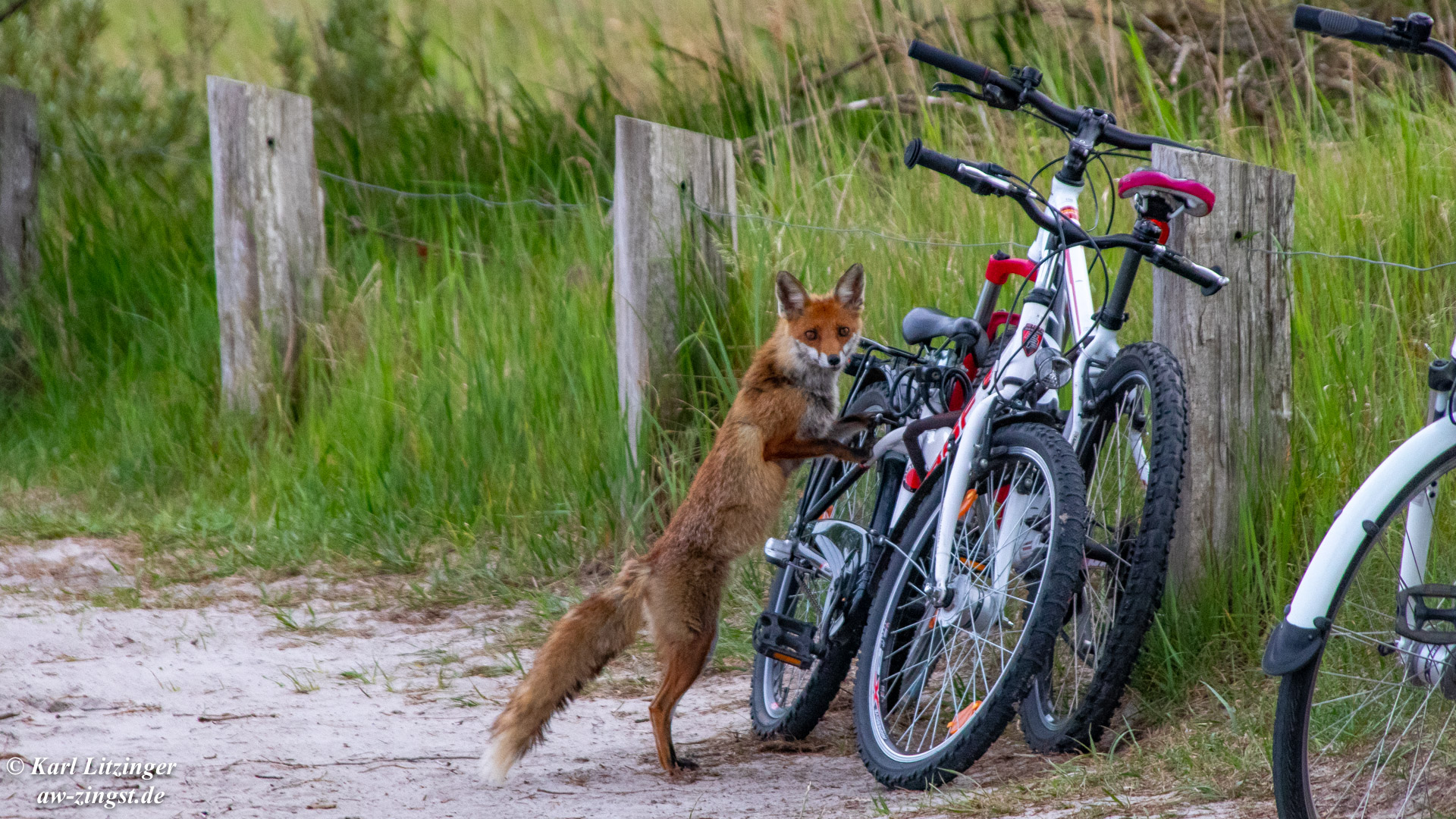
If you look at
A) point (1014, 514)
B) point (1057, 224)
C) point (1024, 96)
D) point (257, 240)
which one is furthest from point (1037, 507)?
point (257, 240)

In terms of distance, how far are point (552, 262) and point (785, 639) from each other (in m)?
3.36

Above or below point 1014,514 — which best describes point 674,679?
below

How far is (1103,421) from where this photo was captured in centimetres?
346

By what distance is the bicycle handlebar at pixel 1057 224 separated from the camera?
3113mm

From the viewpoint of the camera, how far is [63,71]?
9.21m

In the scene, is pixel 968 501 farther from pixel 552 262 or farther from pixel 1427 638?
pixel 552 262

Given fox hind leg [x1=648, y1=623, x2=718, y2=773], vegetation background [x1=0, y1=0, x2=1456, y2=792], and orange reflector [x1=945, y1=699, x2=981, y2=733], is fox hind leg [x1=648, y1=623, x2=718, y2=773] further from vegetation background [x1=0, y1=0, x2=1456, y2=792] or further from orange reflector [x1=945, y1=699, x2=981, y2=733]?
vegetation background [x1=0, y1=0, x2=1456, y2=792]

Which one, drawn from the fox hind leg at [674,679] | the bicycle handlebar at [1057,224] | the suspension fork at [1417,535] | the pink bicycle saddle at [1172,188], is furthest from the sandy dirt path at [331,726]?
the pink bicycle saddle at [1172,188]

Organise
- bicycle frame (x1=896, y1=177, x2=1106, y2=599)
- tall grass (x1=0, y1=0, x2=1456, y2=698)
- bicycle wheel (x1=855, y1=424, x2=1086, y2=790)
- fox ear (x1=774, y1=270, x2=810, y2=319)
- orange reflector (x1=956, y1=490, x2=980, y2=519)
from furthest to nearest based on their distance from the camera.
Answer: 1. tall grass (x1=0, y1=0, x2=1456, y2=698)
2. fox ear (x1=774, y1=270, x2=810, y2=319)
3. orange reflector (x1=956, y1=490, x2=980, y2=519)
4. bicycle frame (x1=896, y1=177, x2=1106, y2=599)
5. bicycle wheel (x1=855, y1=424, x2=1086, y2=790)

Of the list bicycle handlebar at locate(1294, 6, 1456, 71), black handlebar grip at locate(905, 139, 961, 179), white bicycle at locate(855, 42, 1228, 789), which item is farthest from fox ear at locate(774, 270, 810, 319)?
bicycle handlebar at locate(1294, 6, 1456, 71)

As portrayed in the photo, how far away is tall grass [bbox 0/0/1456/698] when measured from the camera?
4.68 meters

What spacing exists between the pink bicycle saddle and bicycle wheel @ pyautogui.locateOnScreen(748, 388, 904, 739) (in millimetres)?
1071

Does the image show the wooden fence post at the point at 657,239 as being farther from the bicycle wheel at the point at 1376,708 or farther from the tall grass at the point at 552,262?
the bicycle wheel at the point at 1376,708

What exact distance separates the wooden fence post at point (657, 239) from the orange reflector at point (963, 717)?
2.30 m
